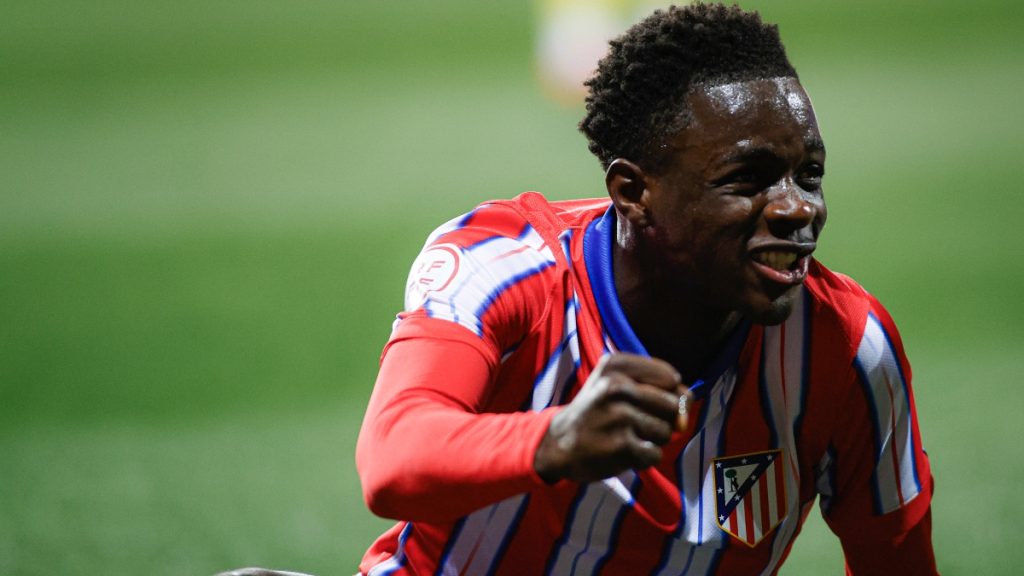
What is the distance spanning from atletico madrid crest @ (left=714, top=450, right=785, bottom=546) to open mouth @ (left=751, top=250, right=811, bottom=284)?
0.35m

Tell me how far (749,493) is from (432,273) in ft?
2.04

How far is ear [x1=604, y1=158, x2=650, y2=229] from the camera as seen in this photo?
78.3 inches

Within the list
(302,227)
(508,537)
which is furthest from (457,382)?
(302,227)

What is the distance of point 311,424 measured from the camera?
417 centimetres

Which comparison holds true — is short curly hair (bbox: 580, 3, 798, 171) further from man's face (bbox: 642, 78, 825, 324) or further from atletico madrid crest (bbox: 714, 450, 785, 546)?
atletico madrid crest (bbox: 714, 450, 785, 546)

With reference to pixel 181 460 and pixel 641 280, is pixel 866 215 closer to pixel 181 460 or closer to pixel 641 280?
pixel 181 460

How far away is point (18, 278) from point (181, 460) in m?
1.58

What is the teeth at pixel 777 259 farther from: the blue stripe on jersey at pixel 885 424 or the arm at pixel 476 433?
the arm at pixel 476 433

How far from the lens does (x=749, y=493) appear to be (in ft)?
6.97

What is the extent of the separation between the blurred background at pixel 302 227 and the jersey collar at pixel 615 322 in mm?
1542

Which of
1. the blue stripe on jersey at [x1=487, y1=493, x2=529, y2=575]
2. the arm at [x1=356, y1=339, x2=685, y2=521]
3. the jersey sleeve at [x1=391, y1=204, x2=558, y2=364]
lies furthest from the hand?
the blue stripe on jersey at [x1=487, y1=493, x2=529, y2=575]

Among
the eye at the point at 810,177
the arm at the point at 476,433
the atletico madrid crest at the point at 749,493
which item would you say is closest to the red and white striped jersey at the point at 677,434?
the atletico madrid crest at the point at 749,493

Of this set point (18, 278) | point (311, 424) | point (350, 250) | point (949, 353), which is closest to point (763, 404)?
point (311, 424)

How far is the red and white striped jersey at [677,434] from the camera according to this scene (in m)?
1.98
